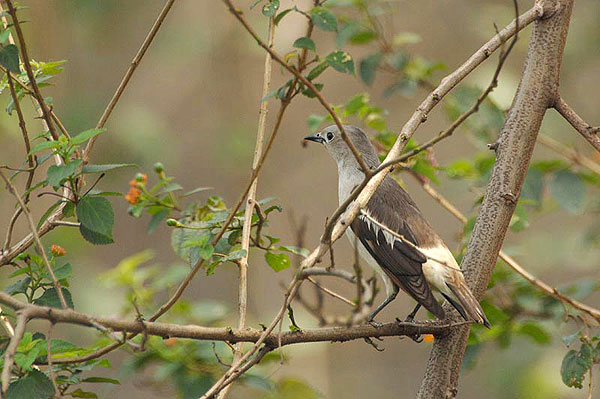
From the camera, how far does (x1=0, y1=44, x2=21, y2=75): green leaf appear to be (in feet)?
6.55

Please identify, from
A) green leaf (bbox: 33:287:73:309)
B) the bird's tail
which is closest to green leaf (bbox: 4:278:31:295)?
green leaf (bbox: 33:287:73:309)

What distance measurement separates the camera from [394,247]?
10.1 feet

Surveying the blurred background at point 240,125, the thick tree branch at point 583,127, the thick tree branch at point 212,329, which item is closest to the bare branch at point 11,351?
the thick tree branch at point 212,329

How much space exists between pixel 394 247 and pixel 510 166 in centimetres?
78

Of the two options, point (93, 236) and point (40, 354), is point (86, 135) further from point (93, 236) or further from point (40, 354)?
point (40, 354)

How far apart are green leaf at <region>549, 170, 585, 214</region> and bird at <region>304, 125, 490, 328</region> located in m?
0.63

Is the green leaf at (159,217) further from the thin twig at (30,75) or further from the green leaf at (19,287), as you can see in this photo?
the green leaf at (19,287)

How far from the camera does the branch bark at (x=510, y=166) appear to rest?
2.35m

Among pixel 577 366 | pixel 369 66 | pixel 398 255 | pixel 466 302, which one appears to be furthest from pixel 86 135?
pixel 369 66

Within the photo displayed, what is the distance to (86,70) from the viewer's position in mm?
8469

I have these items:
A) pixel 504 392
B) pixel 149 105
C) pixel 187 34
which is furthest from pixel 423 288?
pixel 149 105

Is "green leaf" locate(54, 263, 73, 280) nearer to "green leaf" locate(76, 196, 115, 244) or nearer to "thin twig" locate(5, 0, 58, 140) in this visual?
"green leaf" locate(76, 196, 115, 244)

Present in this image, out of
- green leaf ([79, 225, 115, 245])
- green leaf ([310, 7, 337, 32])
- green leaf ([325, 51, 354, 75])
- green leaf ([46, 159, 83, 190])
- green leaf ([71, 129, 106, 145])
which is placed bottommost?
green leaf ([79, 225, 115, 245])

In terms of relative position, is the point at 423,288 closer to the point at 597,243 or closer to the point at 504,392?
the point at 597,243
